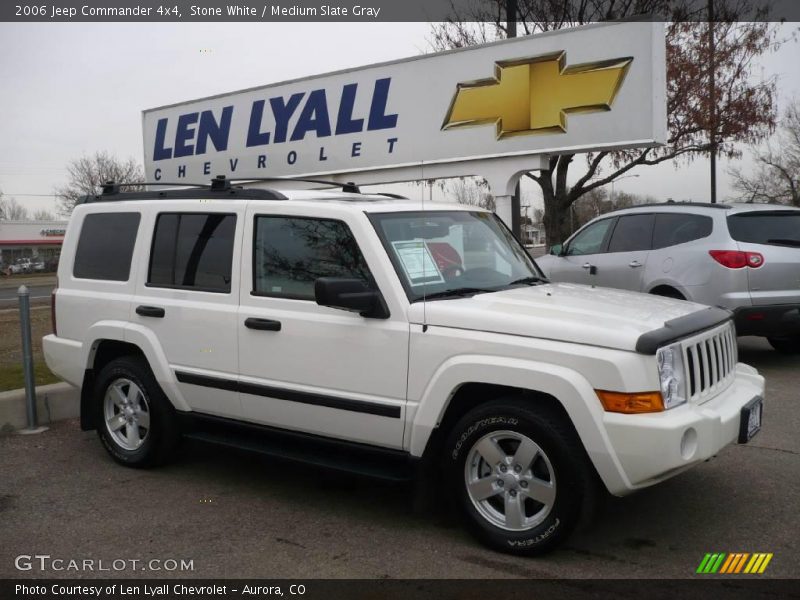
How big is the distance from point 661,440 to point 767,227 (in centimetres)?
572

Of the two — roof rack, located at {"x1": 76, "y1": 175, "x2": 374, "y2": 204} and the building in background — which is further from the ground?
the building in background

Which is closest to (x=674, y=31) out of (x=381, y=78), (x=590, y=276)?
(x=381, y=78)

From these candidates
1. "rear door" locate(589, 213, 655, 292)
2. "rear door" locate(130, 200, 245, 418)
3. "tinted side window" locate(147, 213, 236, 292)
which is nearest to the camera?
"rear door" locate(130, 200, 245, 418)

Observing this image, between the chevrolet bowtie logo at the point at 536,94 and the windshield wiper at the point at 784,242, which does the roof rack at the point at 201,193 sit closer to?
the chevrolet bowtie logo at the point at 536,94

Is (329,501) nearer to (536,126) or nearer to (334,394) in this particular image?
(334,394)

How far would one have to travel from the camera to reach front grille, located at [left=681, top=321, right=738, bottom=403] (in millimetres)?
3895

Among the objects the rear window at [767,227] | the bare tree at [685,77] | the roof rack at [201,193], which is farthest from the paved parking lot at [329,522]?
the bare tree at [685,77]

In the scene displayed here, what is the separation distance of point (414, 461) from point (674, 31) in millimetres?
19032

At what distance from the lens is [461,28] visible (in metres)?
20.9

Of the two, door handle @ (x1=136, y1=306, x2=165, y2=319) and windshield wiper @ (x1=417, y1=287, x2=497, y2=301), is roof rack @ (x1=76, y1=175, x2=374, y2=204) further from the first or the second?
windshield wiper @ (x1=417, y1=287, x2=497, y2=301)

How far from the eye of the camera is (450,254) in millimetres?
4719

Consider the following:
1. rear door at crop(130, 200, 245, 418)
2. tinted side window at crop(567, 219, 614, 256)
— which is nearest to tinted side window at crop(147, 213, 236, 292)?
rear door at crop(130, 200, 245, 418)

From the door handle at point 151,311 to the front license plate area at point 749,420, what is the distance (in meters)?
3.59

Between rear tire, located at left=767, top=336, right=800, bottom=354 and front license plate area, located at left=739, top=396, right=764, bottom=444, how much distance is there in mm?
5457
